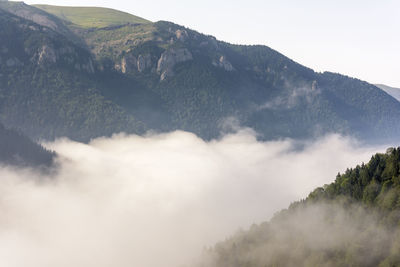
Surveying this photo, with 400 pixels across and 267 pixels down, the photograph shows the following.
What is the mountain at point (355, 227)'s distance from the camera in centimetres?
15012

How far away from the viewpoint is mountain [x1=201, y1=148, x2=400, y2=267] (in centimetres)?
15012

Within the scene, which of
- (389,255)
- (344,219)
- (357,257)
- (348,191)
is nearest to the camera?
(389,255)

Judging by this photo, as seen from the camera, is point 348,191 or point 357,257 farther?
point 348,191

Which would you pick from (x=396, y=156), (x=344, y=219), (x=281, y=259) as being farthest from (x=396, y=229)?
(x=281, y=259)

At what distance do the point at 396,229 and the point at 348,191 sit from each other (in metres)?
38.8

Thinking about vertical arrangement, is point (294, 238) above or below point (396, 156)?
below

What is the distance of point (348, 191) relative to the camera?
614ft

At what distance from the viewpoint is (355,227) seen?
16638 centimetres

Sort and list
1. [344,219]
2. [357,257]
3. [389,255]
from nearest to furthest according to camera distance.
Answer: [389,255]
[357,257]
[344,219]

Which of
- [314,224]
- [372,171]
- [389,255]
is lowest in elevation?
[389,255]

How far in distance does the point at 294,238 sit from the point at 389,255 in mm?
61269

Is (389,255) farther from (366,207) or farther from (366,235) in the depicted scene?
(366,207)

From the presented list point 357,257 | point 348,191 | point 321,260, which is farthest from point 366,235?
point 348,191

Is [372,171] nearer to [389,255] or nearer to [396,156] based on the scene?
[396,156]
